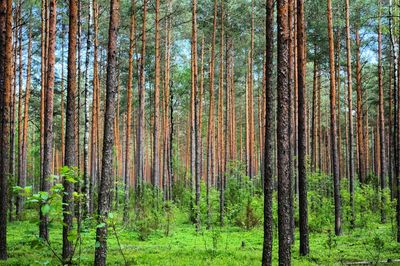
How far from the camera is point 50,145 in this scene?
11.7 m

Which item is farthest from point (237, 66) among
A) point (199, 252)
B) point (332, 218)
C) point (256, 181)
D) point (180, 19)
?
point (199, 252)

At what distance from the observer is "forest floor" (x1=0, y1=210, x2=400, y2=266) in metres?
10.4

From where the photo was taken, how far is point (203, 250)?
1245cm

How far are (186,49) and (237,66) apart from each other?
504cm

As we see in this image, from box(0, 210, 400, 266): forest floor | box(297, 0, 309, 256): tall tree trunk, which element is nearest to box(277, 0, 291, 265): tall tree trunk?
box(0, 210, 400, 266): forest floor

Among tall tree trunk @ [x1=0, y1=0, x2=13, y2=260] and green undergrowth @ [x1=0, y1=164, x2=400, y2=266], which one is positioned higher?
tall tree trunk @ [x1=0, y1=0, x2=13, y2=260]

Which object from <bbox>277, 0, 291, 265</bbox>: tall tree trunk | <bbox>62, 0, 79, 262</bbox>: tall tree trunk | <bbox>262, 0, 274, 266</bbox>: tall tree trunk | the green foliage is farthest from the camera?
the green foliage

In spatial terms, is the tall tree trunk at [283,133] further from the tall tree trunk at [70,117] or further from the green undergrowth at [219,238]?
the tall tree trunk at [70,117]

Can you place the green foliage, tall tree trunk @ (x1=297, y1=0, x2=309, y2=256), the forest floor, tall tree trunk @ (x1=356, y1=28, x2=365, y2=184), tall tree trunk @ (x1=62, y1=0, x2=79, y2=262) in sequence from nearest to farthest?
tall tree trunk @ (x1=62, y1=0, x2=79, y2=262), the forest floor, tall tree trunk @ (x1=297, y1=0, x2=309, y2=256), the green foliage, tall tree trunk @ (x1=356, y1=28, x2=365, y2=184)

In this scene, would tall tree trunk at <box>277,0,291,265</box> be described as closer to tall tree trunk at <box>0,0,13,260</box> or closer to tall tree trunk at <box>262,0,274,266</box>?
tall tree trunk at <box>262,0,274,266</box>

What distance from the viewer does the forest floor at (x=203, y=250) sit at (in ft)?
34.1

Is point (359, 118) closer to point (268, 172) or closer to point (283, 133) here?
point (268, 172)

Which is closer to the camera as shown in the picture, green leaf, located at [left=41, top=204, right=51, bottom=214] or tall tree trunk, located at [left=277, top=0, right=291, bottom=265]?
green leaf, located at [left=41, top=204, right=51, bottom=214]

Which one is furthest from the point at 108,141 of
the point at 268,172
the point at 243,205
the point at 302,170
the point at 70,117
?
the point at 243,205
